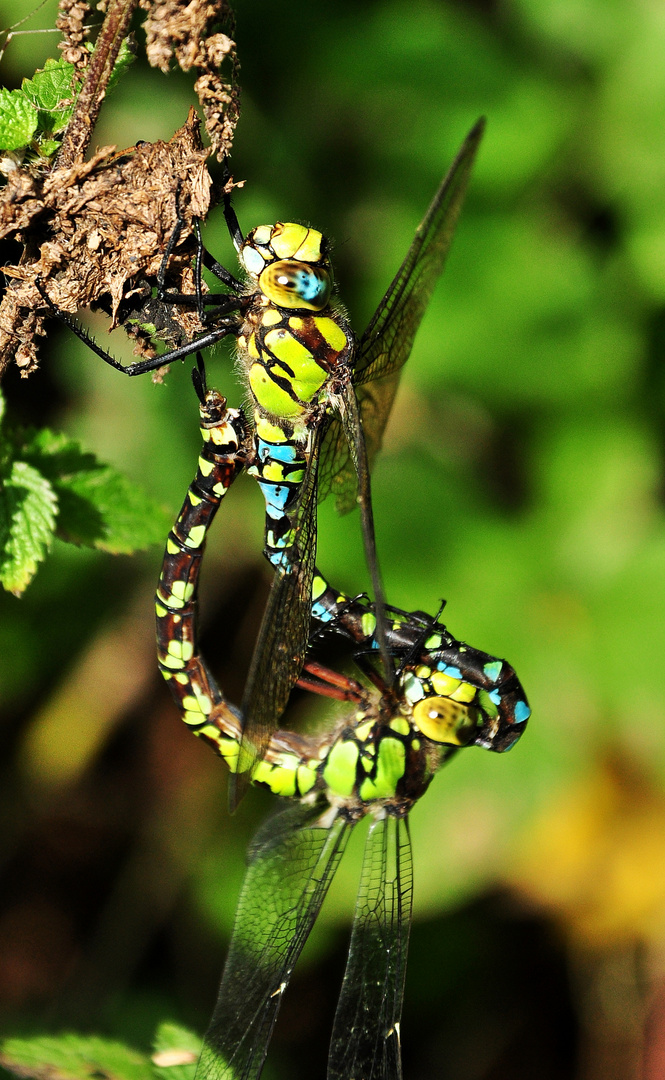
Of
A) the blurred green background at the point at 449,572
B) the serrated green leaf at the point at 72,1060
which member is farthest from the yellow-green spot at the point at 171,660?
the blurred green background at the point at 449,572

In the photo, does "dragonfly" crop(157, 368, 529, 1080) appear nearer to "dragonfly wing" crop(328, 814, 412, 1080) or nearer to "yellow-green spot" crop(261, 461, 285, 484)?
"dragonfly wing" crop(328, 814, 412, 1080)

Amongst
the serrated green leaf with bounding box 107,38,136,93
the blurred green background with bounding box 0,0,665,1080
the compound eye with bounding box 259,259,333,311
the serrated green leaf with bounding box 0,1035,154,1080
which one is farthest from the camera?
the blurred green background with bounding box 0,0,665,1080

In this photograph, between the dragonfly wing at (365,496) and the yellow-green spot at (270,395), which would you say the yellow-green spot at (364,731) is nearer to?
the dragonfly wing at (365,496)

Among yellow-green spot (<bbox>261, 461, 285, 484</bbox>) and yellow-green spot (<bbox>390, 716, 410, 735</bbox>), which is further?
yellow-green spot (<bbox>390, 716, 410, 735</bbox>)

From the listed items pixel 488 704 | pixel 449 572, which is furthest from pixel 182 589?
pixel 449 572

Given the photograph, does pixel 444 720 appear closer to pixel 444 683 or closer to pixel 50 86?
pixel 444 683

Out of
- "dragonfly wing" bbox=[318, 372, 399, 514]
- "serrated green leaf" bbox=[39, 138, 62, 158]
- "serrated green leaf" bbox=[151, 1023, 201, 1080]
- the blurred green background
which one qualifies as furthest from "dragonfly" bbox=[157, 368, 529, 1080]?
"serrated green leaf" bbox=[39, 138, 62, 158]

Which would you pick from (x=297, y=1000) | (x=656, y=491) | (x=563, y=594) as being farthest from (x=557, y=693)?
(x=297, y=1000)

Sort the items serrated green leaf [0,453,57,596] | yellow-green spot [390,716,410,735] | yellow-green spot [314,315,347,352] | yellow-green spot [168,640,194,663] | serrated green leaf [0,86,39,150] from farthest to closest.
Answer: yellow-green spot [390,716,410,735] → yellow-green spot [168,640,194,663] → yellow-green spot [314,315,347,352] → serrated green leaf [0,453,57,596] → serrated green leaf [0,86,39,150]
